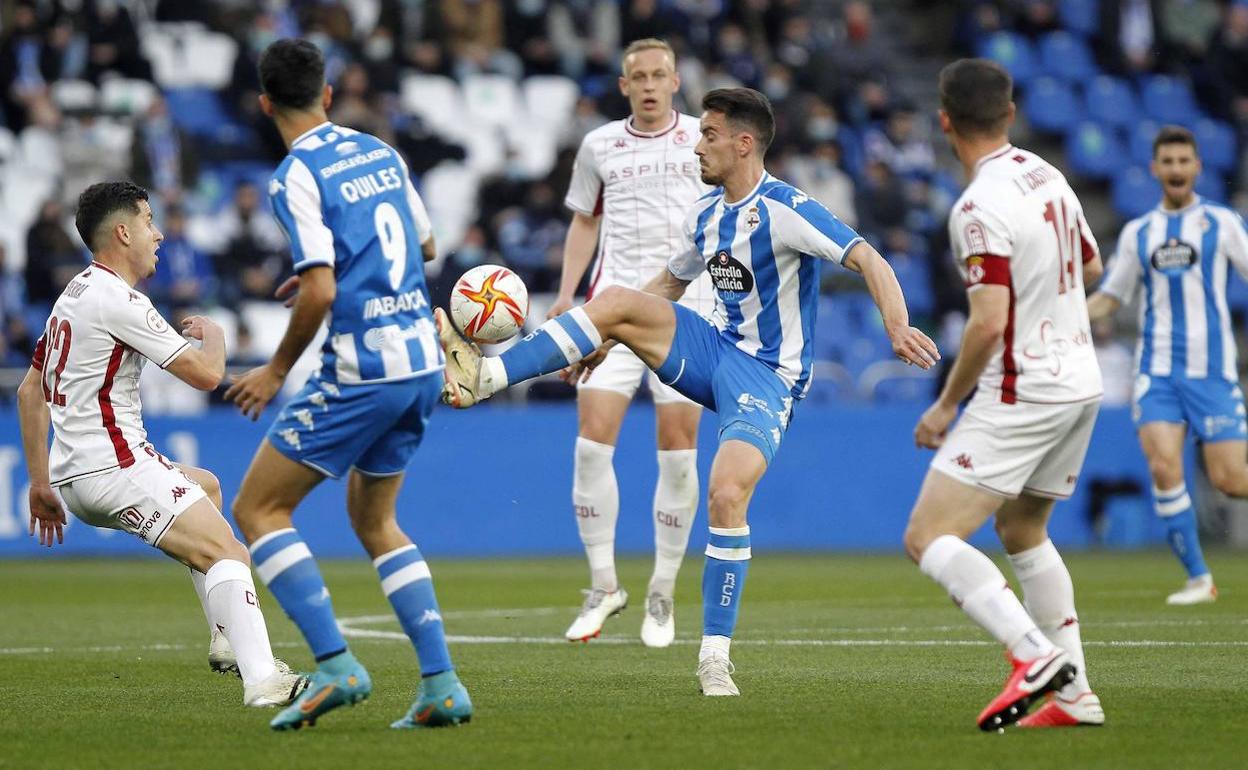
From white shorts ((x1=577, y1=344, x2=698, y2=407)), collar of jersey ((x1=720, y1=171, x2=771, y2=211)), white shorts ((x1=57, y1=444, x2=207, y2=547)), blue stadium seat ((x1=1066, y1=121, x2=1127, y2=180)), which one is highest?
blue stadium seat ((x1=1066, y1=121, x2=1127, y2=180))

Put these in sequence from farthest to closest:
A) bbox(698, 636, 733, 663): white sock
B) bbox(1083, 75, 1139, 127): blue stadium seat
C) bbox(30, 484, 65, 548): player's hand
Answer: bbox(1083, 75, 1139, 127): blue stadium seat → bbox(30, 484, 65, 548): player's hand → bbox(698, 636, 733, 663): white sock

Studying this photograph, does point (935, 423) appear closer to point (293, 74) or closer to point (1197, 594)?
point (293, 74)

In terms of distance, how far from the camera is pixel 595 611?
992cm

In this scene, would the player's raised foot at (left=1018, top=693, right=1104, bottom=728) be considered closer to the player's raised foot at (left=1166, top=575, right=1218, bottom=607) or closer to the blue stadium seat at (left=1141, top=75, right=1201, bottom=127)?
the player's raised foot at (left=1166, top=575, right=1218, bottom=607)

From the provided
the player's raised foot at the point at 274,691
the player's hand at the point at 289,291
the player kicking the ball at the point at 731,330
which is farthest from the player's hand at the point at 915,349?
the player's raised foot at the point at 274,691

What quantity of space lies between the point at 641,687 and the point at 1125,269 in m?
5.88

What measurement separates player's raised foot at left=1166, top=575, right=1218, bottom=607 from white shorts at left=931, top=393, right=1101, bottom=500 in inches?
226

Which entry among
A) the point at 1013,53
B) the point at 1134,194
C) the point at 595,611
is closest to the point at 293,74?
the point at 595,611

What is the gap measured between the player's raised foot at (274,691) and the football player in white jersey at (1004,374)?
2400 millimetres

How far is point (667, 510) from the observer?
10.0m

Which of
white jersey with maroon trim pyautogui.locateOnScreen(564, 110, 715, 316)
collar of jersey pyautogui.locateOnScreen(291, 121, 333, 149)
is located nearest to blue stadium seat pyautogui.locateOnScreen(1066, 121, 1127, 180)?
white jersey with maroon trim pyautogui.locateOnScreen(564, 110, 715, 316)

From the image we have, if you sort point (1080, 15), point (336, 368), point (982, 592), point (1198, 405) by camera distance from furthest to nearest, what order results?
point (1080, 15) → point (1198, 405) → point (982, 592) → point (336, 368)

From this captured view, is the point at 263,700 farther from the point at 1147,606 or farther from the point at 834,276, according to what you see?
the point at 834,276

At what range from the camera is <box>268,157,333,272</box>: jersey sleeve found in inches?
239
